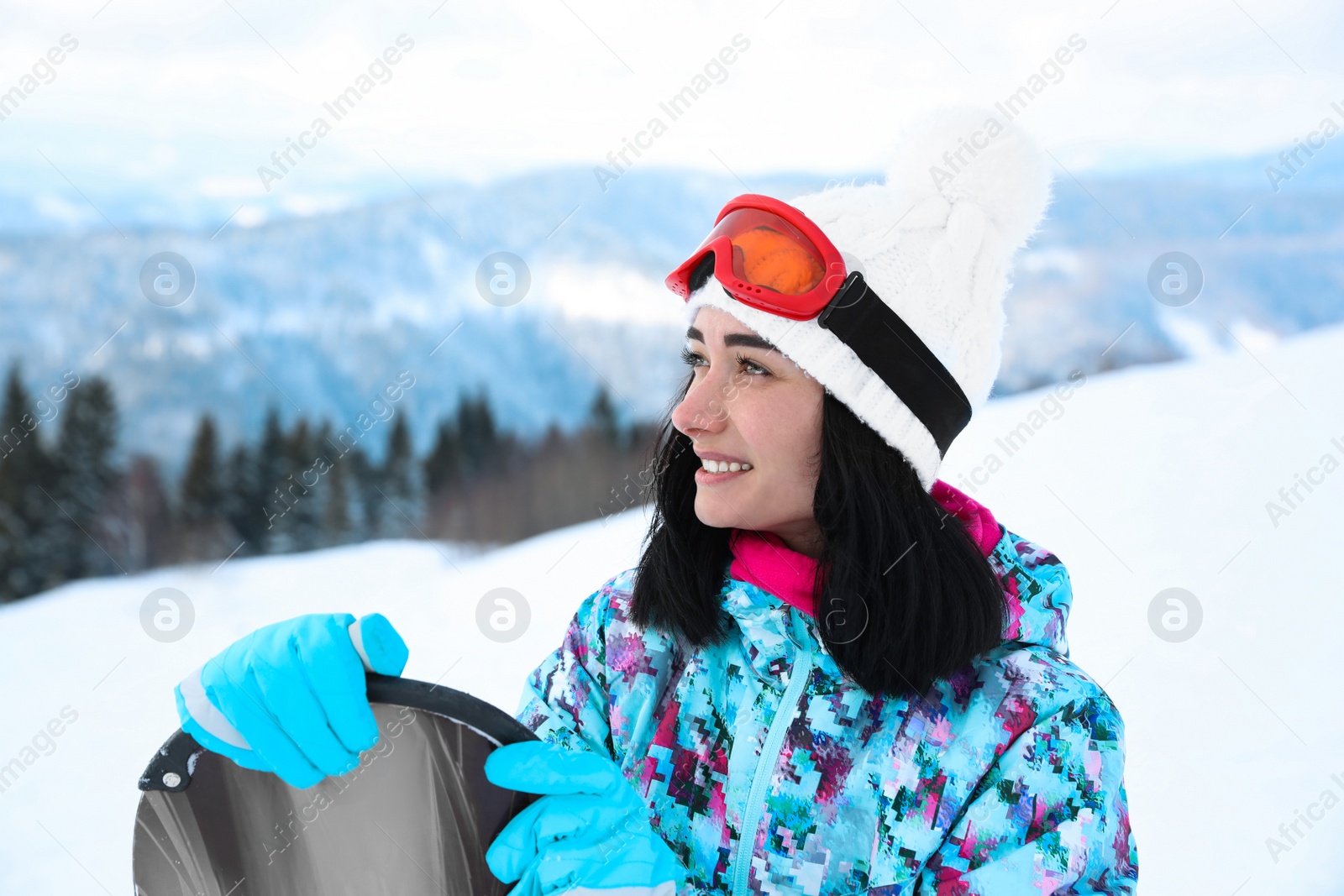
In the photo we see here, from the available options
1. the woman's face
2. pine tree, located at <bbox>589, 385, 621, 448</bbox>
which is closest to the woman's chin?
the woman's face

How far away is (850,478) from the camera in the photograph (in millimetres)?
1372

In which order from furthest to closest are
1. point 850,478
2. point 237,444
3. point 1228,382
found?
point 237,444 → point 1228,382 → point 850,478

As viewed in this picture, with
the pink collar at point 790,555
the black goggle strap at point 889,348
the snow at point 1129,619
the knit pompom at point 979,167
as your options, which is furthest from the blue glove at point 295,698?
the snow at point 1129,619

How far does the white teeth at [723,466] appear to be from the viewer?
140 cm

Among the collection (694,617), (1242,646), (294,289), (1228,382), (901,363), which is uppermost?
(294,289)

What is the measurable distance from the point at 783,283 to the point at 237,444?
1066 cm

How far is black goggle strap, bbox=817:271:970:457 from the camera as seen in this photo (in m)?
1.41

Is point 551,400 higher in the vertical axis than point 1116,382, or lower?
higher

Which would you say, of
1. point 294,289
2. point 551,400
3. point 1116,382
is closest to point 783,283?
point 1116,382

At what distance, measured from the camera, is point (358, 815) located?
1101 millimetres

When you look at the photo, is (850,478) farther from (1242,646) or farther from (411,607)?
(411,607)

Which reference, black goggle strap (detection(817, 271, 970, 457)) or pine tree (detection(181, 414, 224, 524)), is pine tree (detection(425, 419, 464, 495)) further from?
black goggle strap (detection(817, 271, 970, 457))

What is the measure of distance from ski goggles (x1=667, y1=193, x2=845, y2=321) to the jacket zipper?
1.96ft

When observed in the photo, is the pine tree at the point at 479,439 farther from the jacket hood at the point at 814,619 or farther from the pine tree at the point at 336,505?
the jacket hood at the point at 814,619
